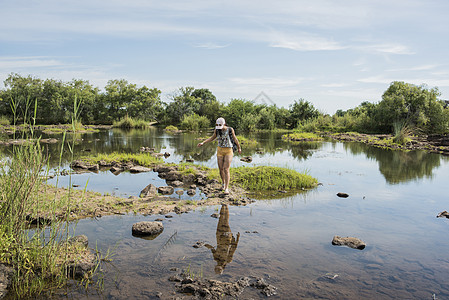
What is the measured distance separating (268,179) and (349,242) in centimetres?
463

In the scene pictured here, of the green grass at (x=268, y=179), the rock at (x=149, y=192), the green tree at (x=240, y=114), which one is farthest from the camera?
the green tree at (x=240, y=114)

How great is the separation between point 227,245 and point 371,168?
12013 millimetres

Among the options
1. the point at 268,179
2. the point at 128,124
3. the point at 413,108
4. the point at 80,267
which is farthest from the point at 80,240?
the point at 128,124

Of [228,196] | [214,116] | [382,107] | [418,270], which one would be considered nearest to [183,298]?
[418,270]

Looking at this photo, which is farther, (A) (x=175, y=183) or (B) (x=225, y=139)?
(A) (x=175, y=183)

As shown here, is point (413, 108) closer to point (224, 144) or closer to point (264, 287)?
point (224, 144)

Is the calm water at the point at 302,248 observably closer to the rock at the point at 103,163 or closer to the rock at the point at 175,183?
the rock at the point at 175,183

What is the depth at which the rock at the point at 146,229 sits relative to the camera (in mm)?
6184

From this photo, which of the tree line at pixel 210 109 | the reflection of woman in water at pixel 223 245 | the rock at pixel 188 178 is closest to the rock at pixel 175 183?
the rock at pixel 188 178

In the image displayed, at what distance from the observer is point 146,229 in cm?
621

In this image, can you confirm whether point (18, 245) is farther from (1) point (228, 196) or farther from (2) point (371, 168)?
(2) point (371, 168)

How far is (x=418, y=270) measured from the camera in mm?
5234

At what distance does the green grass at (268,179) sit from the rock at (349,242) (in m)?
4.13

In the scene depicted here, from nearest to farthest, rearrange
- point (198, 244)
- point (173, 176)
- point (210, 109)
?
point (198, 244), point (173, 176), point (210, 109)
